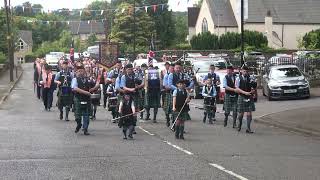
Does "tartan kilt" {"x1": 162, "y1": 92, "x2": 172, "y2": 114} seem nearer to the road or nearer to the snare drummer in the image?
the road

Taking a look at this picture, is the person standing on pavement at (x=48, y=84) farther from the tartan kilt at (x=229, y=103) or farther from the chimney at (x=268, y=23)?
the chimney at (x=268, y=23)

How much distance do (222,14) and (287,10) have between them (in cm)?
818

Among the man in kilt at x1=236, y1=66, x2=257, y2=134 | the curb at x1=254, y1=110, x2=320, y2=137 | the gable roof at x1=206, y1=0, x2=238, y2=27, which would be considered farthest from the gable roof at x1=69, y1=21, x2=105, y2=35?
the man in kilt at x1=236, y1=66, x2=257, y2=134

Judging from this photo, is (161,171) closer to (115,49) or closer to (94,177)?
(94,177)

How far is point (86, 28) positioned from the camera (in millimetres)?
145875

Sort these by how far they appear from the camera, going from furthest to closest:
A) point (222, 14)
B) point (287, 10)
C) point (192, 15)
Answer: point (192, 15) < point (222, 14) < point (287, 10)

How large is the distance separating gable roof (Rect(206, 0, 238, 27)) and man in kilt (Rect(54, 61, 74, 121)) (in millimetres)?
59220

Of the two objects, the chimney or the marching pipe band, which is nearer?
the marching pipe band

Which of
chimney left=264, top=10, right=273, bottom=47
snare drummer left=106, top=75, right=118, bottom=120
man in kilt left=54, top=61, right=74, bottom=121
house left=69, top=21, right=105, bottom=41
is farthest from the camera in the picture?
house left=69, top=21, right=105, bottom=41

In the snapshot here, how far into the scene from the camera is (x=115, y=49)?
29797 millimetres

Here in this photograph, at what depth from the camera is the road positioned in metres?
10.7

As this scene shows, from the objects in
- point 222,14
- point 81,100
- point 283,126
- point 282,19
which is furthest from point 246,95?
point 222,14

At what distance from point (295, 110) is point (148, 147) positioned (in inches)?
377

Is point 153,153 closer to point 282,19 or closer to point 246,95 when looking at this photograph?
point 246,95
